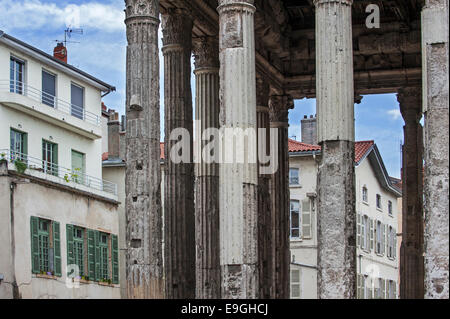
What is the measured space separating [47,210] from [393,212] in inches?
1076

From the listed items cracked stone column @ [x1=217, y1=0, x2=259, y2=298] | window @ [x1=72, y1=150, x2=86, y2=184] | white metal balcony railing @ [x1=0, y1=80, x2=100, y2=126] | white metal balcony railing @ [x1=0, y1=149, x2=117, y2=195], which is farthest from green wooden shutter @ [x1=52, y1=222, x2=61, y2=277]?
cracked stone column @ [x1=217, y1=0, x2=259, y2=298]

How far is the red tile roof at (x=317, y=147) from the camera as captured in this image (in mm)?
58688

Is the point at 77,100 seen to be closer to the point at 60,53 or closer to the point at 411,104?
the point at 60,53

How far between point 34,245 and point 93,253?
5.87m

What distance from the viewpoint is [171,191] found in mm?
33875

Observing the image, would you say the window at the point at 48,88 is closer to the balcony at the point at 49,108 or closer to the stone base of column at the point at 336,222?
the balcony at the point at 49,108

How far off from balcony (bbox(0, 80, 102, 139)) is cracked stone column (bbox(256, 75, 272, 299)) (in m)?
11.4

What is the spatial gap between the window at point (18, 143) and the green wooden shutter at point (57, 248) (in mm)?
3249

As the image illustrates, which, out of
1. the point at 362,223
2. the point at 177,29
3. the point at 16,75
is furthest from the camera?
the point at 362,223

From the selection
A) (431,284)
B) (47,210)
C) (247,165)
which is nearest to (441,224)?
(431,284)

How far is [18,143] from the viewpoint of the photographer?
47.2m

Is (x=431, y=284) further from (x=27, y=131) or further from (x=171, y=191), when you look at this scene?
(x=27, y=131)

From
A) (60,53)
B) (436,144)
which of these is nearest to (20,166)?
(60,53)

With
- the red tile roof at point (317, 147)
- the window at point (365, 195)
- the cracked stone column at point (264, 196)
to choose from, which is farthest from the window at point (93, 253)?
the window at point (365, 195)
